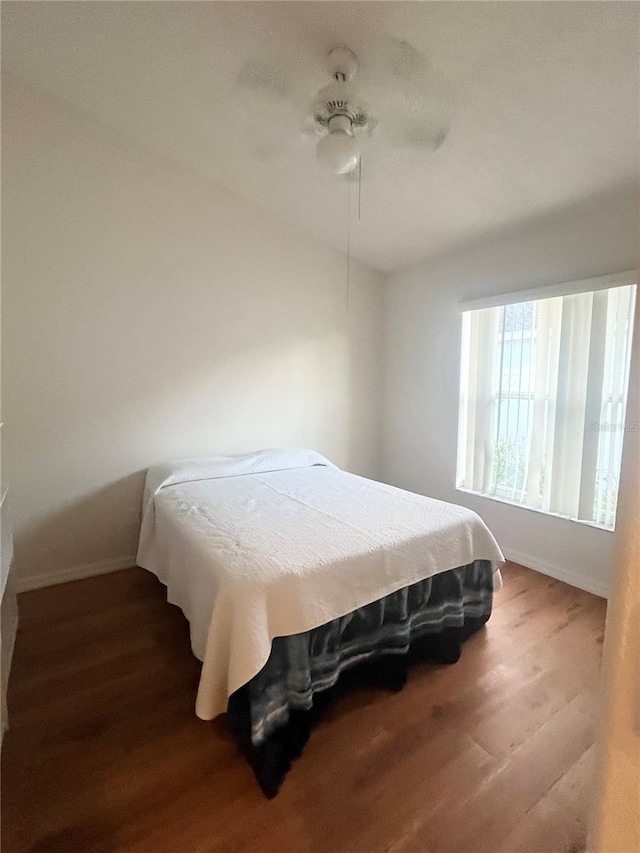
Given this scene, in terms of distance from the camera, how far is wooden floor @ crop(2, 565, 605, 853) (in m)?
1.24

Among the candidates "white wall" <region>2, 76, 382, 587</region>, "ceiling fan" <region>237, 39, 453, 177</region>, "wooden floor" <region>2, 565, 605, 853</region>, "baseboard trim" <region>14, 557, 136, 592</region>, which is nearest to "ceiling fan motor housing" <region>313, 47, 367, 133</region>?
"ceiling fan" <region>237, 39, 453, 177</region>

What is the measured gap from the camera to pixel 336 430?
387 cm

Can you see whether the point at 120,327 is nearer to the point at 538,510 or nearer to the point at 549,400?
the point at 549,400

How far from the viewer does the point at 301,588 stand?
5.05ft

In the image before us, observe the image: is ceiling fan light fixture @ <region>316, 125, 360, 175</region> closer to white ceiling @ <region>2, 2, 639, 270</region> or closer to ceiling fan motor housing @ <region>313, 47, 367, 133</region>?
ceiling fan motor housing @ <region>313, 47, 367, 133</region>

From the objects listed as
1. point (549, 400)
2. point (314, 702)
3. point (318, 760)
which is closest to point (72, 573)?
point (314, 702)

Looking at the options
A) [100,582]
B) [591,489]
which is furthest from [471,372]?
[100,582]

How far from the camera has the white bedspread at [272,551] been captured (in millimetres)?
1469

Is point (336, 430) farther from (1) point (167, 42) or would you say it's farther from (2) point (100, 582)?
(1) point (167, 42)

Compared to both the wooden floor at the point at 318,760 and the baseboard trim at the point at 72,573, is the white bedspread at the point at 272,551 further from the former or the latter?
the baseboard trim at the point at 72,573

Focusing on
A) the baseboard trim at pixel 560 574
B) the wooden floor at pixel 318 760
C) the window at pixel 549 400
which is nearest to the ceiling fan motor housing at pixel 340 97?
the window at pixel 549 400

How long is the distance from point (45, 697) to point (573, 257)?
3545mm

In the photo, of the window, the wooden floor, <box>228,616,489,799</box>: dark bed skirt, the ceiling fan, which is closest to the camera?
the wooden floor

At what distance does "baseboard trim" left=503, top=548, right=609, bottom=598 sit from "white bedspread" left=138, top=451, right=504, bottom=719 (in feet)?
3.07
